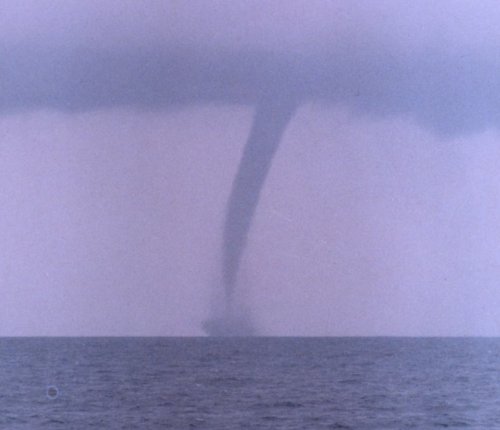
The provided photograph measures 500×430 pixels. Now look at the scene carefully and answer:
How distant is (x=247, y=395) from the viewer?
102 feet

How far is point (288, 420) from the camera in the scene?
24.2 metres

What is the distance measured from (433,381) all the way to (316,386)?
526 centimetres

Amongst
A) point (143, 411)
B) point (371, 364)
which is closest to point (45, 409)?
point (143, 411)

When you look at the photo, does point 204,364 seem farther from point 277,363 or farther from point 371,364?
point 371,364

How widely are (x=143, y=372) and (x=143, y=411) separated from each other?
53.6ft

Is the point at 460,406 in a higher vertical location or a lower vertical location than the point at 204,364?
lower

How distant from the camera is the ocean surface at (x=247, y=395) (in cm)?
2406

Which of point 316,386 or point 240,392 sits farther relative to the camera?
point 316,386

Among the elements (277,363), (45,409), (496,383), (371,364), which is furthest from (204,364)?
(45,409)

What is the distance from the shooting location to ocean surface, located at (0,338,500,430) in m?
24.1

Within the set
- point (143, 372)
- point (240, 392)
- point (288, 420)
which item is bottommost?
point (288, 420)

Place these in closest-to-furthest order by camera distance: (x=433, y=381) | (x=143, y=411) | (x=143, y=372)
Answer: (x=143, y=411), (x=433, y=381), (x=143, y=372)

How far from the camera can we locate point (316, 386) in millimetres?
35469

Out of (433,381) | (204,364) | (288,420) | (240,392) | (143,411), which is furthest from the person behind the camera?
(204,364)
